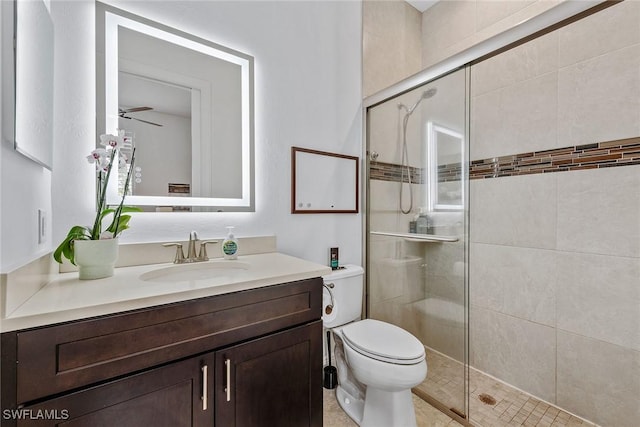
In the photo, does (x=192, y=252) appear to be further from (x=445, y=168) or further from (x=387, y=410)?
(x=445, y=168)

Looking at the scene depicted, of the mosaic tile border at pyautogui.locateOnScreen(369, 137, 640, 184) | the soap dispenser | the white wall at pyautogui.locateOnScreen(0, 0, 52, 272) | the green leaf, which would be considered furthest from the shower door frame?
the white wall at pyautogui.locateOnScreen(0, 0, 52, 272)

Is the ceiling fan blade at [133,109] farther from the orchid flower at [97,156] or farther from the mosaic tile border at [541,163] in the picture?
the mosaic tile border at [541,163]

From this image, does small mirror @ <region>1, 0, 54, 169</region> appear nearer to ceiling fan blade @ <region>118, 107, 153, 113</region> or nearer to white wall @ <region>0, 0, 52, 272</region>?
white wall @ <region>0, 0, 52, 272</region>

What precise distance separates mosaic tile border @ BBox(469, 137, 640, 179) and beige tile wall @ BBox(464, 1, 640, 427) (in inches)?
1.3

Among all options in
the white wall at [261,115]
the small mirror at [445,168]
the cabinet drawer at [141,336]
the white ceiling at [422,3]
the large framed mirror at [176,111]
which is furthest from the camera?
the white ceiling at [422,3]

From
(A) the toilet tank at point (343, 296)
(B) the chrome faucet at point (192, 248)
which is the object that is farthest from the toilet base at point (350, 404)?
(B) the chrome faucet at point (192, 248)

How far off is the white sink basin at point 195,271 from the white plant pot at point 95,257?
0.12 m

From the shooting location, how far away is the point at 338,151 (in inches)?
78.3

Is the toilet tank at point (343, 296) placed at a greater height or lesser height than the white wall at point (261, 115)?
lesser

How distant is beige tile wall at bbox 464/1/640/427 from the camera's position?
1409 mm

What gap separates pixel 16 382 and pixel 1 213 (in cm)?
39

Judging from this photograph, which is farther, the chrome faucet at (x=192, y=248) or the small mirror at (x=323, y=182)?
the small mirror at (x=323, y=182)

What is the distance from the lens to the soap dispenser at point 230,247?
138 cm

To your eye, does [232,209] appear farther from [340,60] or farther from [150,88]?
[340,60]
